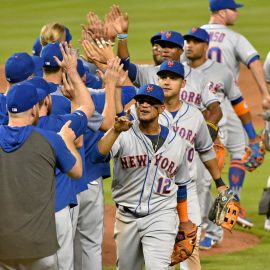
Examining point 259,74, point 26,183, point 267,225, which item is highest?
point 26,183

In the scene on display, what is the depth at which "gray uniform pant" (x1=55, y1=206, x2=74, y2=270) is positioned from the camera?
261 inches

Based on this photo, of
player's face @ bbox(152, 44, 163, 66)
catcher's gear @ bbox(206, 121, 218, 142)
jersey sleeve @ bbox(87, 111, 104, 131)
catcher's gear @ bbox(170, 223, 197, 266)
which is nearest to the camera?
jersey sleeve @ bbox(87, 111, 104, 131)

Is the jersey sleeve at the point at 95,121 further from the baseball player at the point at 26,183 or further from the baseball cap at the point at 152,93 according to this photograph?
the baseball player at the point at 26,183

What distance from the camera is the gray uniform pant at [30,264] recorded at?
19.8 feet

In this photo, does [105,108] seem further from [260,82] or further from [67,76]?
[260,82]

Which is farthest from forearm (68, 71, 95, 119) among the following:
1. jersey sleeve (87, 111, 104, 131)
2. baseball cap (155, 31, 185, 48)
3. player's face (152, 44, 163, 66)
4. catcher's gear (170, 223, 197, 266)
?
player's face (152, 44, 163, 66)

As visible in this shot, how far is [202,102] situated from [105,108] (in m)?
2.08

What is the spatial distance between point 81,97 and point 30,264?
130 centimetres

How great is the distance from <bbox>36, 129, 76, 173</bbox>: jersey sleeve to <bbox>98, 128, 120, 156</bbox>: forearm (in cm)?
104

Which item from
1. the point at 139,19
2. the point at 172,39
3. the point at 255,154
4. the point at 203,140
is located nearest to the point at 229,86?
the point at 255,154

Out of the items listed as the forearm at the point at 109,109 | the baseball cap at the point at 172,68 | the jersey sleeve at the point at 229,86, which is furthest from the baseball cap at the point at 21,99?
the jersey sleeve at the point at 229,86

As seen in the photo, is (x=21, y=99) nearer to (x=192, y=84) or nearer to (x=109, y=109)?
(x=109, y=109)

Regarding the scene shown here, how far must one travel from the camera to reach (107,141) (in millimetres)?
7160

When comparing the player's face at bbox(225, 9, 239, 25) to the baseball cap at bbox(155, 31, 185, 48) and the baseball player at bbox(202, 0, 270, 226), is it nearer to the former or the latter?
the baseball player at bbox(202, 0, 270, 226)
